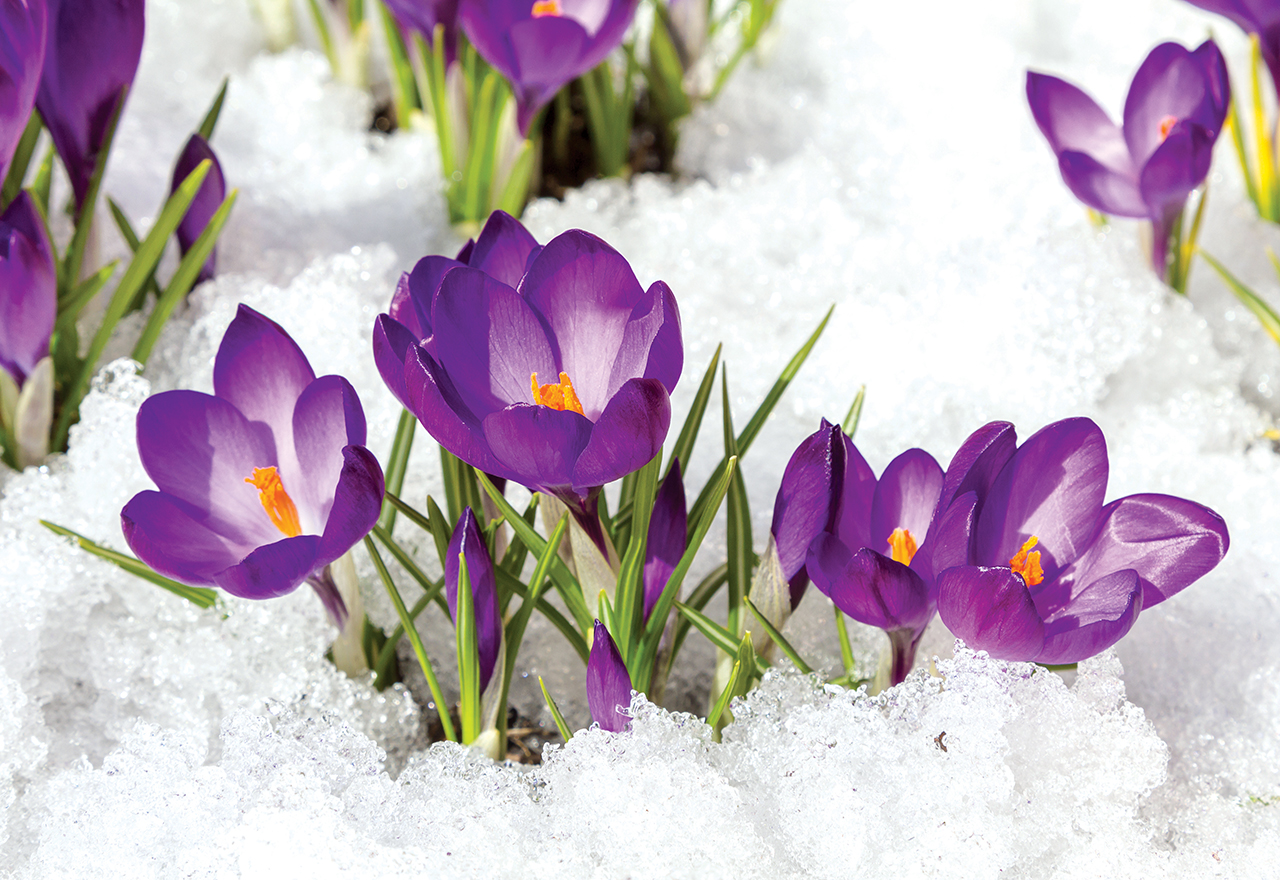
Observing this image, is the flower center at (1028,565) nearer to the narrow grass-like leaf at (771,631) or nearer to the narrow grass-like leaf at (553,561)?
the narrow grass-like leaf at (771,631)

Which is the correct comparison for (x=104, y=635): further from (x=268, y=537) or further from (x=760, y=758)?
(x=760, y=758)

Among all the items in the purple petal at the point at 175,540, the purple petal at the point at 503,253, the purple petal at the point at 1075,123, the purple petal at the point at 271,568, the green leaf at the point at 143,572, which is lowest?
the green leaf at the point at 143,572

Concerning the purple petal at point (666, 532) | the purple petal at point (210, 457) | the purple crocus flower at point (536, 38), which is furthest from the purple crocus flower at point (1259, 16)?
the purple petal at point (210, 457)

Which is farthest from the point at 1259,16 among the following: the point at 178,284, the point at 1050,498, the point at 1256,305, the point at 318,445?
the point at 178,284

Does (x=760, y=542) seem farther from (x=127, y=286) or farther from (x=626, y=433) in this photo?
(x=127, y=286)

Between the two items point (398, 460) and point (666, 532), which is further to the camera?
point (398, 460)

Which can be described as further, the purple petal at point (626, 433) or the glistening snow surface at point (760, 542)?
the glistening snow surface at point (760, 542)
